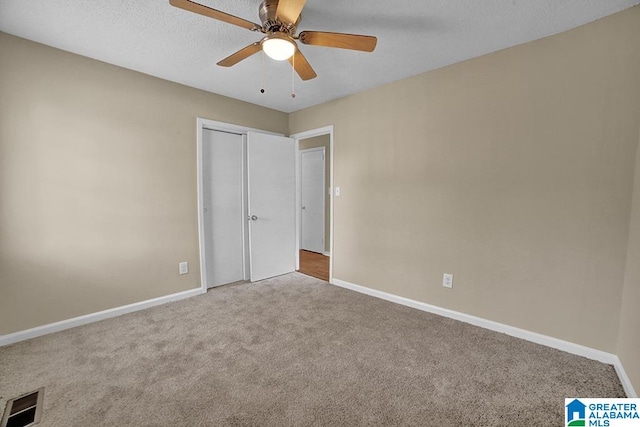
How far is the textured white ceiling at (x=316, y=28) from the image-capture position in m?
1.69

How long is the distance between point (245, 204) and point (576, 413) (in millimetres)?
3494

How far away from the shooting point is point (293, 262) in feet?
13.4

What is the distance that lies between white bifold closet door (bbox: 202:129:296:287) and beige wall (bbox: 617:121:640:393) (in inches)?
132

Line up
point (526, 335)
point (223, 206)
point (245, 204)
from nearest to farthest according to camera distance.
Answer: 1. point (526, 335)
2. point (223, 206)
3. point (245, 204)

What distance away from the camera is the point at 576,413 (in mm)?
1445

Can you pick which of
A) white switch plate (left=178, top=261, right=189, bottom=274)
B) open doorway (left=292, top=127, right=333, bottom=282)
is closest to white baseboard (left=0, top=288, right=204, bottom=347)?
white switch plate (left=178, top=261, right=189, bottom=274)

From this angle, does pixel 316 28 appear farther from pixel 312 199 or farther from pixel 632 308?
pixel 312 199

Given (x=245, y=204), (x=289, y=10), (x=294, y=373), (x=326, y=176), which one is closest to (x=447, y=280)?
(x=294, y=373)

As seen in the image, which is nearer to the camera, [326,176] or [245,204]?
[245,204]

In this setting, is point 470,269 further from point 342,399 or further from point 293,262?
point 293,262

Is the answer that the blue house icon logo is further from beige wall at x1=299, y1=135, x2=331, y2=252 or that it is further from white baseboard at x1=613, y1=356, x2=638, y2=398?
beige wall at x1=299, y1=135, x2=331, y2=252

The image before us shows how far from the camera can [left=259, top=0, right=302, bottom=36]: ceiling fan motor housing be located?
1.55m

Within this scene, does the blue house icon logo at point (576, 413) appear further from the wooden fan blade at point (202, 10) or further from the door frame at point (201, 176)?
the door frame at point (201, 176)

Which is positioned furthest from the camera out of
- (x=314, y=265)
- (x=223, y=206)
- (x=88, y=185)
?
(x=314, y=265)
